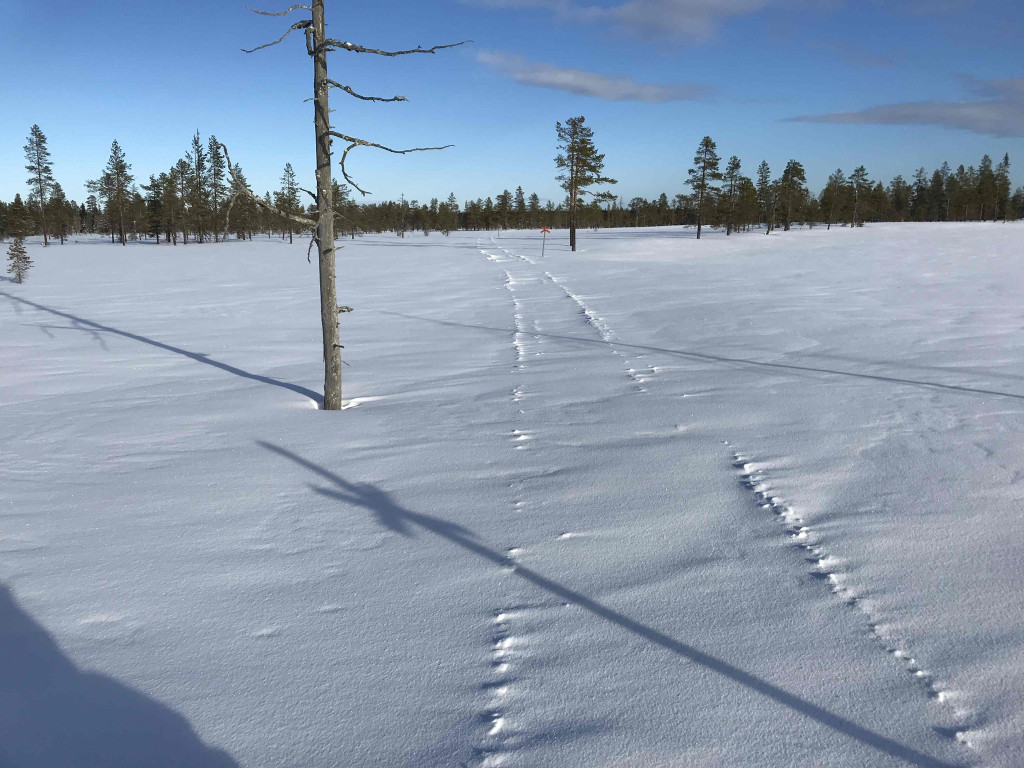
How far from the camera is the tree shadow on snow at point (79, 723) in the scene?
2576mm

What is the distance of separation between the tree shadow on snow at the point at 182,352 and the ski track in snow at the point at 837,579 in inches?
204

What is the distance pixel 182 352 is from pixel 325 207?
20.0 ft

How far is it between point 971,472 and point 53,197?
90817 mm

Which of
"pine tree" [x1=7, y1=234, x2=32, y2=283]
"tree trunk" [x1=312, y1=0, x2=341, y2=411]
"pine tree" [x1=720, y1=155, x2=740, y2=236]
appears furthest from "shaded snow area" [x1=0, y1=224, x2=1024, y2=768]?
"pine tree" [x1=720, y1=155, x2=740, y2=236]

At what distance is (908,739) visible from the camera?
8.39ft

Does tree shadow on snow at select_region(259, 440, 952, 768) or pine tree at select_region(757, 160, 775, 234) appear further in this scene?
pine tree at select_region(757, 160, 775, 234)

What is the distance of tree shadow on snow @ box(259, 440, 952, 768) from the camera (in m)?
2.59

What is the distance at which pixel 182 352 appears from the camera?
11.7 m

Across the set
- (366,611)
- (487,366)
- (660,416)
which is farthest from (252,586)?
(487,366)

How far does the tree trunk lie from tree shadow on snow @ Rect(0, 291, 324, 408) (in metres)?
0.54

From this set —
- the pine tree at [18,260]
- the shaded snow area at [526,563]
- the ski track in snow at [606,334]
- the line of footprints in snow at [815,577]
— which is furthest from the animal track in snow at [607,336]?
the pine tree at [18,260]

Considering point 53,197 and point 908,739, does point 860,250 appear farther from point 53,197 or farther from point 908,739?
point 53,197

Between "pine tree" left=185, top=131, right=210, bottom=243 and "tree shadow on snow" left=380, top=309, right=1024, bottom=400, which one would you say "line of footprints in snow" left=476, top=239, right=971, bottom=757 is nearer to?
"tree shadow on snow" left=380, top=309, right=1024, bottom=400

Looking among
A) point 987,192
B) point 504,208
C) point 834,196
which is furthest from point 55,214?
point 987,192
